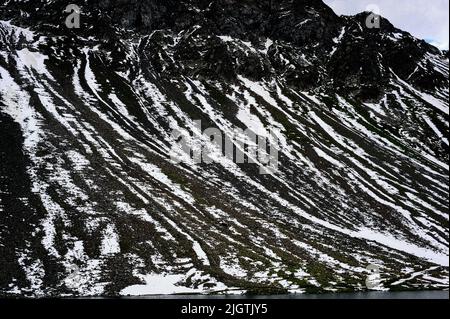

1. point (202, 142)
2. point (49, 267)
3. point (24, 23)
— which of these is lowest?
point (49, 267)

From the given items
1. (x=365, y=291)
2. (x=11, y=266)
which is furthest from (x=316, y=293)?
(x=11, y=266)

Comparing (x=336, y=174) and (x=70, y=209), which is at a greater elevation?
(x=336, y=174)
